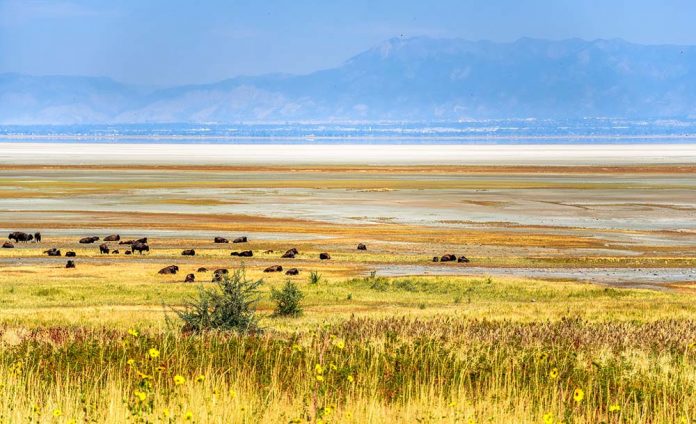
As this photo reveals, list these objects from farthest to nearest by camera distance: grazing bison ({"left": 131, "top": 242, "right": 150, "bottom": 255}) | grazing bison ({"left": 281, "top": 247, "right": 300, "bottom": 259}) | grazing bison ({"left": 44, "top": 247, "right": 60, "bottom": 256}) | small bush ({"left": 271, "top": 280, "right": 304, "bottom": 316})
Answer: grazing bison ({"left": 131, "top": 242, "right": 150, "bottom": 255}) → grazing bison ({"left": 44, "top": 247, "right": 60, "bottom": 256}) → grazing bison ({"left": 281, "top": 247, "right": 300, "bottom": 259}) → small bush ({"left": 271, "top": 280, "right": 304, "bottom": 316})

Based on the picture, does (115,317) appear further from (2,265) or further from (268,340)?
(2,265)

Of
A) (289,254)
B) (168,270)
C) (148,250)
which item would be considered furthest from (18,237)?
(168,270)

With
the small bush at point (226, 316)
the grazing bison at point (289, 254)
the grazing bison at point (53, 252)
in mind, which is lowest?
the grazing bison at point (289, 254)

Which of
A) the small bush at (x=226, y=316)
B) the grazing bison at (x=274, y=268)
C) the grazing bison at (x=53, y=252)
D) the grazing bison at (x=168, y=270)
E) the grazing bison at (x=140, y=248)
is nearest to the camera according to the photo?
the small bush at (x=226, y=316)

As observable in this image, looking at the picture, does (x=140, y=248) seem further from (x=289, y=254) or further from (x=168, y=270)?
(x=168, y=270)

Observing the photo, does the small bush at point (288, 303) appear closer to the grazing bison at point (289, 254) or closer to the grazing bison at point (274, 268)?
the grazing bison at point (274, 268)

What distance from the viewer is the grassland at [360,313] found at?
38.8ft

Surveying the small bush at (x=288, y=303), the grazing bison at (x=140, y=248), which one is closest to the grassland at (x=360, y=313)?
the grazing bison at (x=140, y=248)

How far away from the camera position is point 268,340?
1560 centimetres

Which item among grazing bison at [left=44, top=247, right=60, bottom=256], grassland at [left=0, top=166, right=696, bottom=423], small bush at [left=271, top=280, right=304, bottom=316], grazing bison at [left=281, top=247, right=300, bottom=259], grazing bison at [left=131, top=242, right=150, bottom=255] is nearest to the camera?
grassland at [left=0, top=166, right=696, bottom=423]

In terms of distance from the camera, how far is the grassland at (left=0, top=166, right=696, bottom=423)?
1182 cm

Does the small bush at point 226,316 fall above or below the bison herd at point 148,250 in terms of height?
above

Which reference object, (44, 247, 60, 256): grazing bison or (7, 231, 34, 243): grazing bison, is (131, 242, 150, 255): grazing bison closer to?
(44, 247, 60, 256): grazing bison

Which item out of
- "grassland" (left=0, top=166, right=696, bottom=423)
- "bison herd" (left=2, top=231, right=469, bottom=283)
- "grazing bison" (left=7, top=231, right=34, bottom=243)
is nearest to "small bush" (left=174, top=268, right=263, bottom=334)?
"grassland" (left=0, top=166, right=696, bottom=423)
